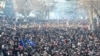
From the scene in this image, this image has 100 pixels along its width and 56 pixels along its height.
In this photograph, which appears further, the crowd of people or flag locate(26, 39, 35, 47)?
flag locate(26, 39, 35, 47)

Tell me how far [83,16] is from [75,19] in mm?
2184

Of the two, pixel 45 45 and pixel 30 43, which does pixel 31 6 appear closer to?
pixel 30 43

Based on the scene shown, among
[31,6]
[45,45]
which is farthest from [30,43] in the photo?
[31,6]

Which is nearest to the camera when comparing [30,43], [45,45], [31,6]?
[45,45]

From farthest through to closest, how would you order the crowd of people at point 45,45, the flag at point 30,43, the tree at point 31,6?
the tree at point 31,6 → the flag at point 30,43 → the crowd of people at point 45,45

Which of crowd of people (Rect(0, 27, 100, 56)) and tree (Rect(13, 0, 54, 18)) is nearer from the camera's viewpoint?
crowd of people (Rect(0, 27, 100, 56))

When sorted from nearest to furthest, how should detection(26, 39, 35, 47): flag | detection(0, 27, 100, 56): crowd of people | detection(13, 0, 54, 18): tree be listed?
detection(0, 27, 100, 56): crowd of people → detection(26, 39, 35, 47): flag → detection(13, 0, 54, 18): tree

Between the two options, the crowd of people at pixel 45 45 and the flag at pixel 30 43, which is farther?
the flag at pixel 30 43

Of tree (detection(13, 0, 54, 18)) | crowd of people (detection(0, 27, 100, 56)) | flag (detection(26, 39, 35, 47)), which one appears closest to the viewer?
crowd of people (detection(0, 27, 100, 56))

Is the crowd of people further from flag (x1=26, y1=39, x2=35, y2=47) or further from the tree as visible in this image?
the tree

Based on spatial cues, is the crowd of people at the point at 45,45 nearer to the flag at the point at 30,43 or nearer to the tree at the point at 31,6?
the flag at the point at 30,43

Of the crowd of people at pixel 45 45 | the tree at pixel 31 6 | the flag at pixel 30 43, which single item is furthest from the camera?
the tree at pixel 31 6

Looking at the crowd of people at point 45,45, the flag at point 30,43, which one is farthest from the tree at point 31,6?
the flag at point 30,43

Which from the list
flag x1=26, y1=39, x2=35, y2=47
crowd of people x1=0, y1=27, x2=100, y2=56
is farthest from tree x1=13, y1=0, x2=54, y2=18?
flag x1=26, y1=39, x2=35, y2=47
